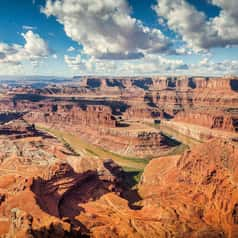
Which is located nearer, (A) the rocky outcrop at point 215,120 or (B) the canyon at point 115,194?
(B) the canyon at point 115,194

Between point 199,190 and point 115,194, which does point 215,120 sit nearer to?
point 199,190

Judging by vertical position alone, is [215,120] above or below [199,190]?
above

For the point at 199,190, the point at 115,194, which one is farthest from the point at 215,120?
the point at 115,194

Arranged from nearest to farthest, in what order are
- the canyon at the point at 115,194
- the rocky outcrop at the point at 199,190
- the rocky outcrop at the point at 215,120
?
the canyon at the point at 115,194 < the rocky outcrop at the point at 199,190 < the rocky outcrop at the point at 215,120

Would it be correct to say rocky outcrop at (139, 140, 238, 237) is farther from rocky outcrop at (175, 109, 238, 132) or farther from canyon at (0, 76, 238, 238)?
rocky outcrop at (175, 109, 238, 132)

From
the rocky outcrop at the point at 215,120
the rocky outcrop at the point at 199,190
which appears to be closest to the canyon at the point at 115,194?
the rocky outcrop at the point at 199,190

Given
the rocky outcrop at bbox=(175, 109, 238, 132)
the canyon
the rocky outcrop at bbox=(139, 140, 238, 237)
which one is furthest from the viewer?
the rocky outcrop at bbox=(175, 109, 238, 132)

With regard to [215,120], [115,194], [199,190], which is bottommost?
[115,194]

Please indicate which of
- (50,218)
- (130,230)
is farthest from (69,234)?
(130,230)

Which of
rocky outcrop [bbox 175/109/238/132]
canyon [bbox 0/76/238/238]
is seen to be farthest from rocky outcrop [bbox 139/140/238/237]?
rocky outcrop [bbox 175/109/238/132]

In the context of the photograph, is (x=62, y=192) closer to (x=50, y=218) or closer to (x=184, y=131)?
(x=50, y=218)

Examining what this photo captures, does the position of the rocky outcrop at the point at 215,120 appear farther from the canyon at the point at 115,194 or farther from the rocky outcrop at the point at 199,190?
the rocky outcrop at the point at 199,190
